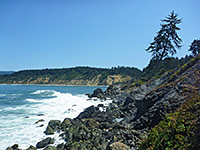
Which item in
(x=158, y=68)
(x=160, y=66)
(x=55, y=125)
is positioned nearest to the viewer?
(x=55, y=125)

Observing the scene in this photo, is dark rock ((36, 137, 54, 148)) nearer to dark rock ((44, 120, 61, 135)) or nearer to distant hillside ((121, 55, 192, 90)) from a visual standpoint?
dark rock ((44, 120, 61, 135))

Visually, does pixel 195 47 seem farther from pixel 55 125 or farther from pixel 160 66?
pixel 55 125

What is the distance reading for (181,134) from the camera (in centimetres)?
571

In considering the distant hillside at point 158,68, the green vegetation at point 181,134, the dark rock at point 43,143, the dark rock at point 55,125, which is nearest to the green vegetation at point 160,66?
the distant hillside at point 158,68

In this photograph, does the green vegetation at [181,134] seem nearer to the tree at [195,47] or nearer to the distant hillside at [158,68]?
the distant hillside at [158,68]

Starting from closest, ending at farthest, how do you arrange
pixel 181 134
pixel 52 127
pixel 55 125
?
pixel 181 134, pixel 52 127, pixel 55 125

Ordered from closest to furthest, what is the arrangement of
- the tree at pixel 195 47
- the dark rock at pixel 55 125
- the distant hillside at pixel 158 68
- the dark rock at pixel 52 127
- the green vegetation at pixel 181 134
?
1. the green vegetation at pixel 181 134
2. the dark rock at pixel 52 127
3. the dark rock at pixel 55 125
4. the distant hillside at pixel 158 68
5. the tree at pixel 195 47

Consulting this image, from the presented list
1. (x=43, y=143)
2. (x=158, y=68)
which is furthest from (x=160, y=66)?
(x=43, y=143)

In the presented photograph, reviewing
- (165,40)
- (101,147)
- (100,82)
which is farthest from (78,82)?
(101,147)

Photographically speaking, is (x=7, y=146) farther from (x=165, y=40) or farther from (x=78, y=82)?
(x=78, y=82)

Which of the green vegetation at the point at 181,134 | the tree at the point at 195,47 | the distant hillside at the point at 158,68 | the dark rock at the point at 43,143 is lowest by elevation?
the dark rock at the point at 43,143

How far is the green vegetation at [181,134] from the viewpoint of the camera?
5.36 meters

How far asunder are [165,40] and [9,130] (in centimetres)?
2343

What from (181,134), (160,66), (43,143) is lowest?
(43,143)
